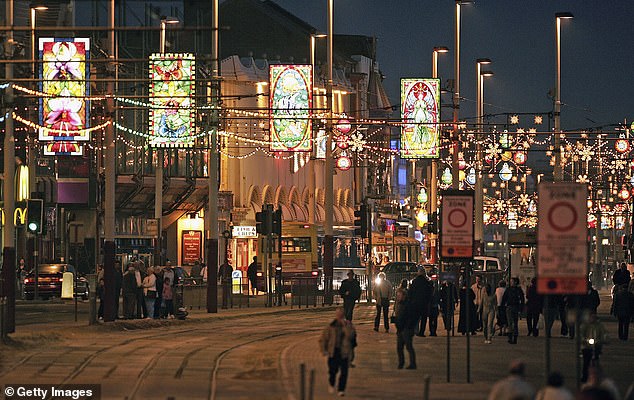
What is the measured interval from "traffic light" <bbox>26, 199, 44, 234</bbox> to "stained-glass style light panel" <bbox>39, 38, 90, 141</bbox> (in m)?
8.43

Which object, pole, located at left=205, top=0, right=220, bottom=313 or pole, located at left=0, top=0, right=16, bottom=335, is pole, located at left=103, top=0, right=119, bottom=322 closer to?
pole, located at left=0, top=0, right=16, bottom=335

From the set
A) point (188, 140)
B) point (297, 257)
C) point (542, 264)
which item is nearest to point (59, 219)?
point (297, 257)

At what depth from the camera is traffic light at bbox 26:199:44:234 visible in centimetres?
4934

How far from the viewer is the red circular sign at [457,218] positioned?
98.5 ft

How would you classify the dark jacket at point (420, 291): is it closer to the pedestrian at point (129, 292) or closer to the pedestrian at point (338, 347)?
the pedestrian at point (338, 347)

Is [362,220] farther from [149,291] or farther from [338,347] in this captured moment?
[338,347]

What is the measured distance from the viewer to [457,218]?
3006cm

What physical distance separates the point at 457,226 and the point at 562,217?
30.2 ft

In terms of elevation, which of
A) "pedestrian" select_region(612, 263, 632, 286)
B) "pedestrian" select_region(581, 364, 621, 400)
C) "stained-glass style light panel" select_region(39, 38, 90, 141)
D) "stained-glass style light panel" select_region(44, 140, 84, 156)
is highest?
"stained-glass style light panel" select_region(39, 38, 90, 141)


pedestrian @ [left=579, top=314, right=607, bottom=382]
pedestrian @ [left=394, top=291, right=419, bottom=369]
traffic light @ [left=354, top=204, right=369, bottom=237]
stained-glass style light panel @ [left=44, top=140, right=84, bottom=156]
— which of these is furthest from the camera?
traffic light @ [left=354, top=204, right=369, bottom=237]

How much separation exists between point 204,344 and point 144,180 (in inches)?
1772

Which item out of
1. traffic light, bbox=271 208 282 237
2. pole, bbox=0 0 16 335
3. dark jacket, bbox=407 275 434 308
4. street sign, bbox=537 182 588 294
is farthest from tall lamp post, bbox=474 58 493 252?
street sign, bbox=537 182 588 294

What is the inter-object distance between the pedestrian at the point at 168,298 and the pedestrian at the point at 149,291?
0.43 m

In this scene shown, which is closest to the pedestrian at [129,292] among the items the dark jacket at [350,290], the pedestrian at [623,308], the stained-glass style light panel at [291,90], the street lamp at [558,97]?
the dark jacket at [350,290]
